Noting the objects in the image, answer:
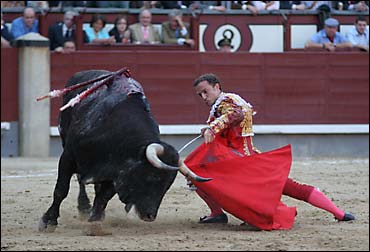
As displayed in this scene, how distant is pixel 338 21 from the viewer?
495 inches

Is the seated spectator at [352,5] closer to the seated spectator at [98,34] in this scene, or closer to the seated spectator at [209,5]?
the seated spectator at [209,5]

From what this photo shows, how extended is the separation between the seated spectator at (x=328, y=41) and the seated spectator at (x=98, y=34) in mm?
2326

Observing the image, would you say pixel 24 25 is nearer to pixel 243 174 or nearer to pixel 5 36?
pixel 5 36

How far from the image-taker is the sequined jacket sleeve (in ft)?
19.9

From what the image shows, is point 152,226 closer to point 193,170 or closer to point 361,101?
point 193,170

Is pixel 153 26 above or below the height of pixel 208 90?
below

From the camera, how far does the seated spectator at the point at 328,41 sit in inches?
478

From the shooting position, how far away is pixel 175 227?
247 inches

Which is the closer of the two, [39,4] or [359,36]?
[39,4]

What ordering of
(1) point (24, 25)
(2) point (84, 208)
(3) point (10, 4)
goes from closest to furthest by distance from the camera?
1. (2) point (84, 208)
2. (1) point (24, 25)
3. (3) point (10, 4)

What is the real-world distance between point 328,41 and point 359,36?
448mm

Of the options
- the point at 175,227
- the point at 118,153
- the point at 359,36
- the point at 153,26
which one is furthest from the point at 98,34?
the point at 118,153

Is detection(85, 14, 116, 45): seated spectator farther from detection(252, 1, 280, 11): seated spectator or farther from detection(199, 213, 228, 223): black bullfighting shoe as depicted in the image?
detection(199, 213, 228, 223): black bullfighting shoe

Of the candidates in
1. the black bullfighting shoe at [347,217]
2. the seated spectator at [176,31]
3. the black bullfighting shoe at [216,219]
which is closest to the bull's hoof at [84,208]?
the black bullfighting shoe at [216,219]
